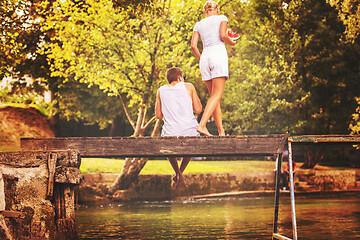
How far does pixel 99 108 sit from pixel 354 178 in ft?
52.4

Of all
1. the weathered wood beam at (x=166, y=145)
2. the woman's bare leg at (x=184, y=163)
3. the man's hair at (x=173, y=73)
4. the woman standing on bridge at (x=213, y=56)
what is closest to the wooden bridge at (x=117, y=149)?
the weathered wood beam at (x=166, y=145)

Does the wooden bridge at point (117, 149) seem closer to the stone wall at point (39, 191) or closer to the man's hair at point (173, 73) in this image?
the stone wall at point (39, 191)

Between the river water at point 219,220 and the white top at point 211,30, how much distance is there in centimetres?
620

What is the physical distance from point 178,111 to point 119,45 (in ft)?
46.8

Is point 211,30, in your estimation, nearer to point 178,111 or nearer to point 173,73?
point 173,73

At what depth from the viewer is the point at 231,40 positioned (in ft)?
29.9

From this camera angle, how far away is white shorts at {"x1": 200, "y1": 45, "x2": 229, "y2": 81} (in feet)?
29.9

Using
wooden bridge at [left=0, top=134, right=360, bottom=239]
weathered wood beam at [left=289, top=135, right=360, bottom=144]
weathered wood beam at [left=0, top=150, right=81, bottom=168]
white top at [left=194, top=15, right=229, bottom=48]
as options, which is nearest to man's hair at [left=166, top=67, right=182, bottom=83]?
white top at [left=194, top=15, right=229, bottom=48]

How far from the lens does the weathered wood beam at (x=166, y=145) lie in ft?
29.7

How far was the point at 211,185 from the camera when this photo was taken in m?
27.8

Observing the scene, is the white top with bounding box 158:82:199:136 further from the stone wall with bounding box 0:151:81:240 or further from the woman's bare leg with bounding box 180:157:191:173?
the stone wall with bounding box 0:151:81:240

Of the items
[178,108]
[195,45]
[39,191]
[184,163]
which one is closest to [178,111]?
[178,108]

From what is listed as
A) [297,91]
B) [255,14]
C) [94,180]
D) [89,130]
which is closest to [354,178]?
[297,91]

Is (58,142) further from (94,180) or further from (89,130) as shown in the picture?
(89,130)
